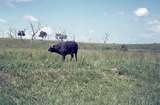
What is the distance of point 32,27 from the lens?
9081 centimetres

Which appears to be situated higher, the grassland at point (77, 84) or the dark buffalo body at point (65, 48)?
the dark buffalo body at point (65, 48)

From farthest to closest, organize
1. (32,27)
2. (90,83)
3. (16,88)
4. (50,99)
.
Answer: (32,27)
(90,83)
(16,88)
(50,99)

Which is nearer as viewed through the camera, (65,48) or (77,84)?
(77,84)

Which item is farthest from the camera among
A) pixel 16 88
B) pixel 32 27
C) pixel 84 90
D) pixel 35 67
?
pixel 32 27

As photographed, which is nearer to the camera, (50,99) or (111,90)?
(50,99)

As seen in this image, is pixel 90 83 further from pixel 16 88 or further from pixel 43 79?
pixel 16 88

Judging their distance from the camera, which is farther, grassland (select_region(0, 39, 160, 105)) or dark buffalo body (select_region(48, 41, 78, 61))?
dark buffalo body (select_region(48, 41, 78, 61))

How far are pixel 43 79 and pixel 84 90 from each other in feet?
7.03

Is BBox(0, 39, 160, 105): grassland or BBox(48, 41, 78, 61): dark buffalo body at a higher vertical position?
BBox(48, 41, 78, 61): dark buffalo body

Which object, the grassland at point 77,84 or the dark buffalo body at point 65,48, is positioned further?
the dark buffalo body at point 65,48

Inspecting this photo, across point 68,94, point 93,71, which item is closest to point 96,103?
point 68,94

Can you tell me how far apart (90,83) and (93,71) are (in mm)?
1964

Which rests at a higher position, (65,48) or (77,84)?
(65,48)

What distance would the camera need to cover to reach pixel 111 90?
51.2ft
